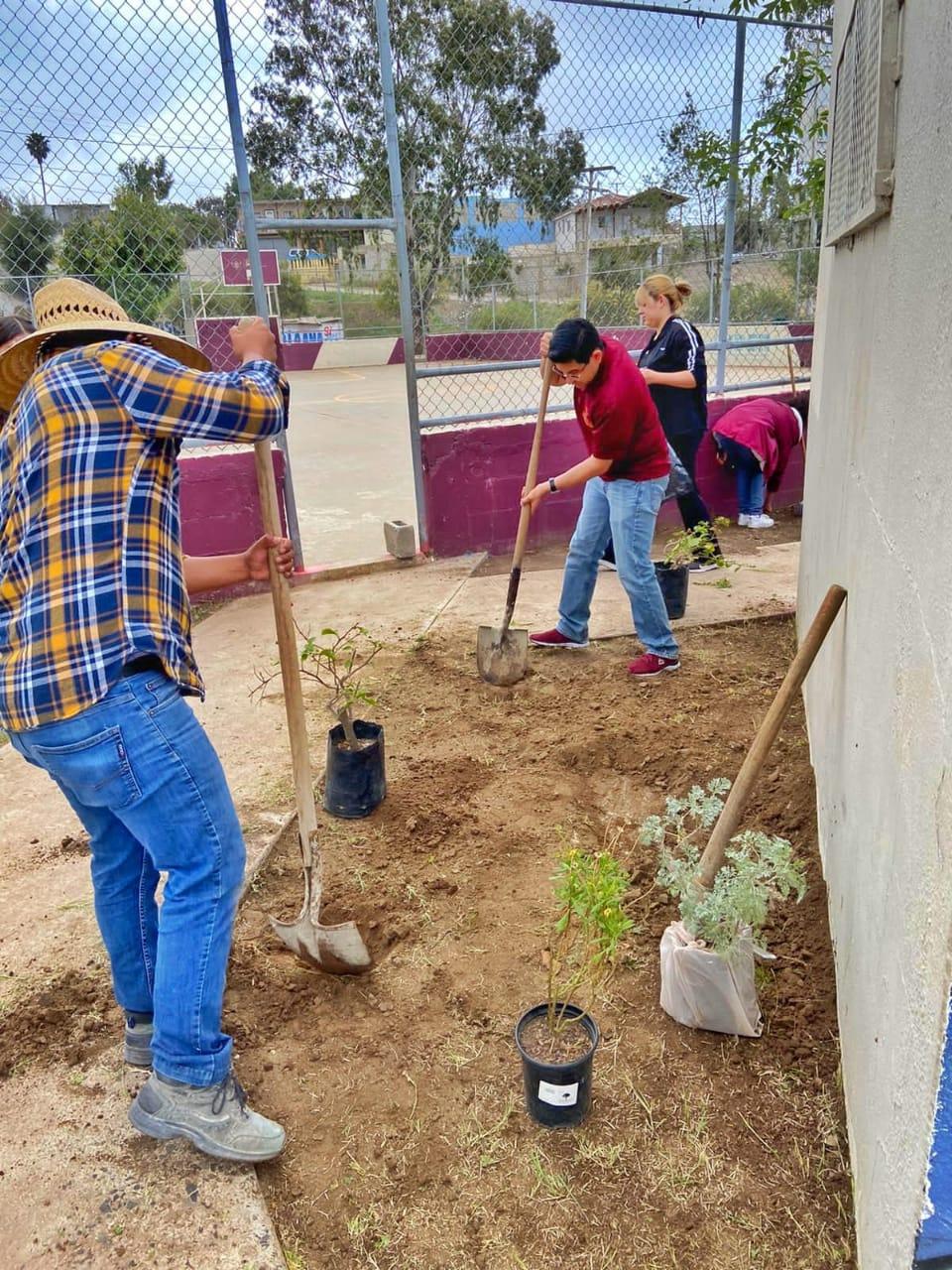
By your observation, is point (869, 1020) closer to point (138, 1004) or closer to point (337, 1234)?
point (337, 1234)

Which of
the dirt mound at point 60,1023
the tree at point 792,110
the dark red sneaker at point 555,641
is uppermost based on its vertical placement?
the tree at point 792,110

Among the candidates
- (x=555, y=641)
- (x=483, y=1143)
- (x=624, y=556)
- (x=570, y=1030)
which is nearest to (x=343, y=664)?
(x=555, y=641)

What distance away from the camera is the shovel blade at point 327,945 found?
2697 millimetres

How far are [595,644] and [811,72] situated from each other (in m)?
4.57

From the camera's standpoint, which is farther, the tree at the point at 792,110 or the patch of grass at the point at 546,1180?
the tree at the point at 792,110

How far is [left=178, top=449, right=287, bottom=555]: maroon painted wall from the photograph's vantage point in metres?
5.91

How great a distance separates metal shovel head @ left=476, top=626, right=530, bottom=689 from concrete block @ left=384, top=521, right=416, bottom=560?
2096 millimetres

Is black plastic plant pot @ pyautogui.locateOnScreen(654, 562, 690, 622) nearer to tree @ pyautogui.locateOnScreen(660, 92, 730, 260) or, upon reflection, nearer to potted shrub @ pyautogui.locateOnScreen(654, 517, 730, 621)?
potted shrub @ pyautogui.locateOnScreen(654, 517, 730, 621)

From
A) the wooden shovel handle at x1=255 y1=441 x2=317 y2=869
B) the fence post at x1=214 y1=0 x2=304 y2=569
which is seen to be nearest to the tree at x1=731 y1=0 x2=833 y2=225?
the fence post at x1=214 y1=0 x2=304 y2=569

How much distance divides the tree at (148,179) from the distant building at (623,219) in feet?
8.99

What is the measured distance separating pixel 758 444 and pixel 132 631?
6.20 m

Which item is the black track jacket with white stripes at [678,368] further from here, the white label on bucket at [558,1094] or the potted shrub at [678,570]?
the white label on bucket at [558,1094]

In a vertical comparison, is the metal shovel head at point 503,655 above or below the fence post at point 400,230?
below

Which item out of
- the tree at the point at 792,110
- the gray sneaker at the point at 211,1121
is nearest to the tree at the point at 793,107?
the tree at the point at 792,110
